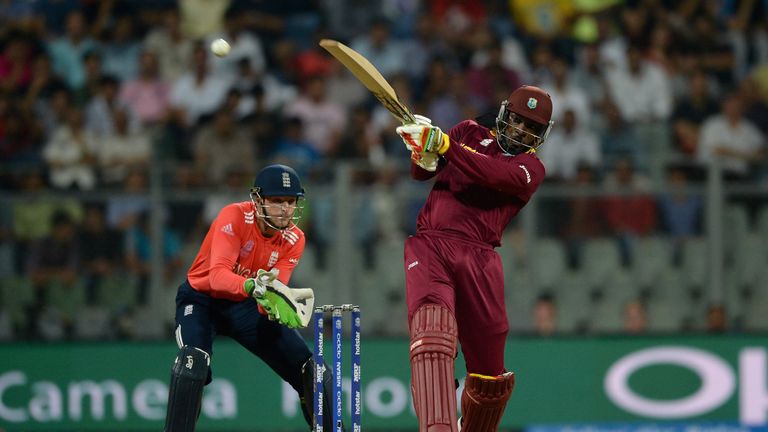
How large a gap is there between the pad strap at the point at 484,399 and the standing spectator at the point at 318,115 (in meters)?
5.30

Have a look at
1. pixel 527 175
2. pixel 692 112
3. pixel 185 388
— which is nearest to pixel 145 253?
pixel 185 388

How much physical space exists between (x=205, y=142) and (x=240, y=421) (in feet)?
8.79

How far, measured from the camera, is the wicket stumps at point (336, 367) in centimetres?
728

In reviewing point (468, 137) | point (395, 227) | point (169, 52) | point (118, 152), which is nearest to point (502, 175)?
point (468, 137)

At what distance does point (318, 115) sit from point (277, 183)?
5648 millimetres

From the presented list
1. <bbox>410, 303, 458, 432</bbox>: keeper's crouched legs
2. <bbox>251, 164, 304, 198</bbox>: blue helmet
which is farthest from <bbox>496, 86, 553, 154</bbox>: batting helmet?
<bbox>251, 164, 304, 198</bbox>: blue helmet

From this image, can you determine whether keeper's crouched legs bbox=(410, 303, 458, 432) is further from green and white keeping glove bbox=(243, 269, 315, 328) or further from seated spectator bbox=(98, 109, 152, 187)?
seated spectator bbox=(98, 109, 152, 187)

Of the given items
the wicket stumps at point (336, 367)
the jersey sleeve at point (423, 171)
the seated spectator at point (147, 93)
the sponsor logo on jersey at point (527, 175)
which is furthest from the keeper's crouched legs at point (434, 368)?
the seated spectator at point (147, 93)

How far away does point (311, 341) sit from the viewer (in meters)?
11.6

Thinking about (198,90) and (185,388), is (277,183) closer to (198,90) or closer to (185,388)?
(185,388)

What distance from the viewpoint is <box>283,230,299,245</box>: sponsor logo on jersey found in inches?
319

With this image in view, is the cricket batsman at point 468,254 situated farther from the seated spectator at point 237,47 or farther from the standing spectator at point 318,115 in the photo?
the seated spectator at point 237,47

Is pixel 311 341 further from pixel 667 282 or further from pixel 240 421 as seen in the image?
pixel 667 282

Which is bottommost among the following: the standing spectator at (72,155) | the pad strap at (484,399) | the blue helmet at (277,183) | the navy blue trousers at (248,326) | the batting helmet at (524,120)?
the pad strap at (484,399)
